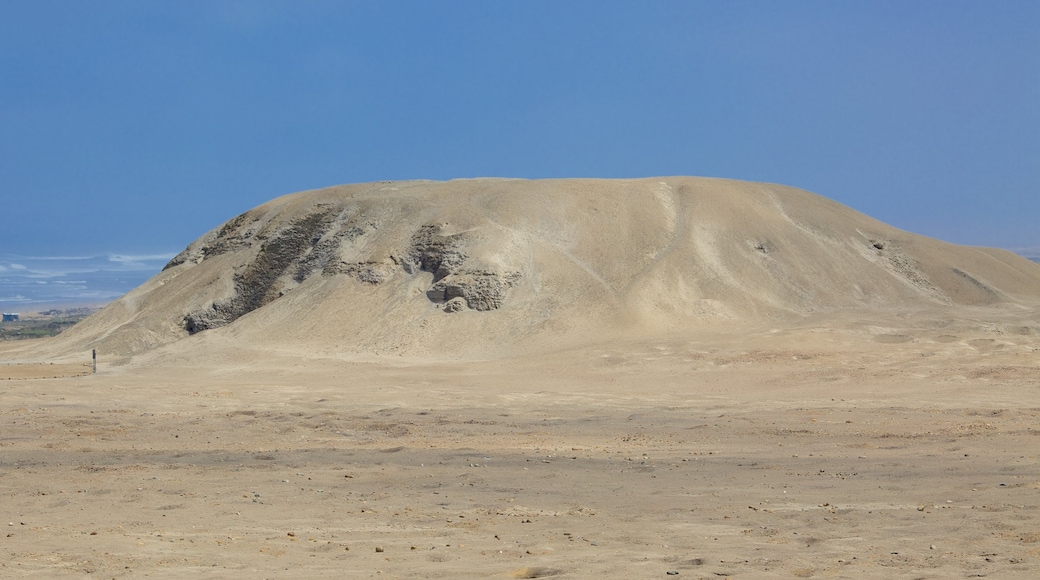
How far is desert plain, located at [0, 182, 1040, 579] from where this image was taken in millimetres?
8609

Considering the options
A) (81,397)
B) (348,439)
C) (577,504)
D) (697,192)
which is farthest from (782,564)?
(697,192)

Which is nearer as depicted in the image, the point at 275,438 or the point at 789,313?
the point at 275,438

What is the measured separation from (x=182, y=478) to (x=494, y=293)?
22.8m

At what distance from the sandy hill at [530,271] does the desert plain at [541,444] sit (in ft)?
0.91

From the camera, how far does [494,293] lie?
34719mm

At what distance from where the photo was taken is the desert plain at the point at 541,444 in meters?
8.61

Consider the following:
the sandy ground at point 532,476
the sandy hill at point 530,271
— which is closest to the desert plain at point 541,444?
the sandy ground at point 532,476

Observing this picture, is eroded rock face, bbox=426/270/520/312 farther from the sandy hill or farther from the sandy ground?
the sandy ground

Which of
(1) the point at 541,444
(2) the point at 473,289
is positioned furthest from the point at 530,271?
(1) the point at 541,444

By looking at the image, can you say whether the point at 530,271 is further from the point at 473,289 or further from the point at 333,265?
the point at 333,265

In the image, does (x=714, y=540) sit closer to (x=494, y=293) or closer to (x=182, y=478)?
(x=182, y=478)

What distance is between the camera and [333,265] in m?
38.1

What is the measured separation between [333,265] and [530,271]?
7617mm

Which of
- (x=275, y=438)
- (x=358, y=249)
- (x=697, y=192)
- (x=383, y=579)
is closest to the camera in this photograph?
(x=383, y=579)
